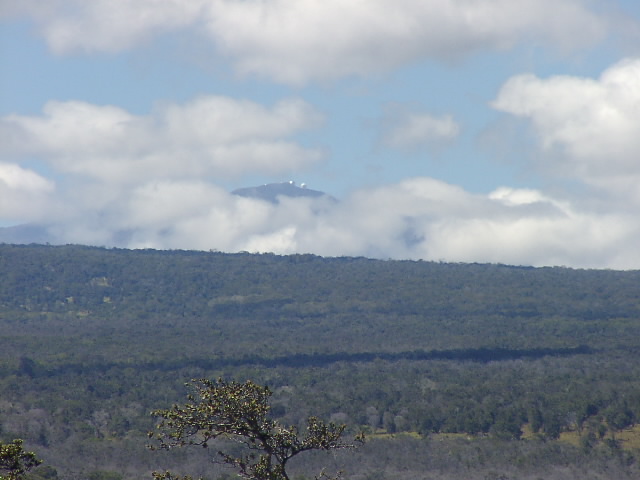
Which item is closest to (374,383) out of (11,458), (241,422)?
(241,422)

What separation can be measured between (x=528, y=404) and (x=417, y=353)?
46338 millimetres

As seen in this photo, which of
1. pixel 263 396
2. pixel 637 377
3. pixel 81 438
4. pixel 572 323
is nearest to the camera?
pixel 263 396

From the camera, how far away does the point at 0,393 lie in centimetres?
11131

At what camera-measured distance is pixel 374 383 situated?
128 meters

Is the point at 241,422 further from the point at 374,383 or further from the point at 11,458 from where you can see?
the point at 374,383

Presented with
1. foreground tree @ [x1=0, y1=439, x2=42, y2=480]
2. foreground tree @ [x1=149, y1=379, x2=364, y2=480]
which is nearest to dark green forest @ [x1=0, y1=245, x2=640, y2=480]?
foreground tree @ [x1=0, y1=439, x2=42, y2=480]

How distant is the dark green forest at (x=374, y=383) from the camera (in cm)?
8831

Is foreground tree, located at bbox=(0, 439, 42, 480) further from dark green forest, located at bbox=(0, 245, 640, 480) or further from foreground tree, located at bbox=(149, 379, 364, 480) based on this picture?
dark green forest, located at bbox=(0, 245, 640, 480)

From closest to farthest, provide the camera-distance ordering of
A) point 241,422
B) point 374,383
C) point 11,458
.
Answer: point 11,458 < point 241,422 < point 374,383

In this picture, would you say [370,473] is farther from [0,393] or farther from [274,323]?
[274,323]

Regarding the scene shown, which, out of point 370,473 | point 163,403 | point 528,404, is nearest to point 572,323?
point 528,404

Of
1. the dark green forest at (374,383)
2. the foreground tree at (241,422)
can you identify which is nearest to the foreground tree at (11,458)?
the foreground tree at (241,422)

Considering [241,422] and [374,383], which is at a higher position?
[241,422]

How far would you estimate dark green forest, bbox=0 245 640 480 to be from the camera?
88.3 m
